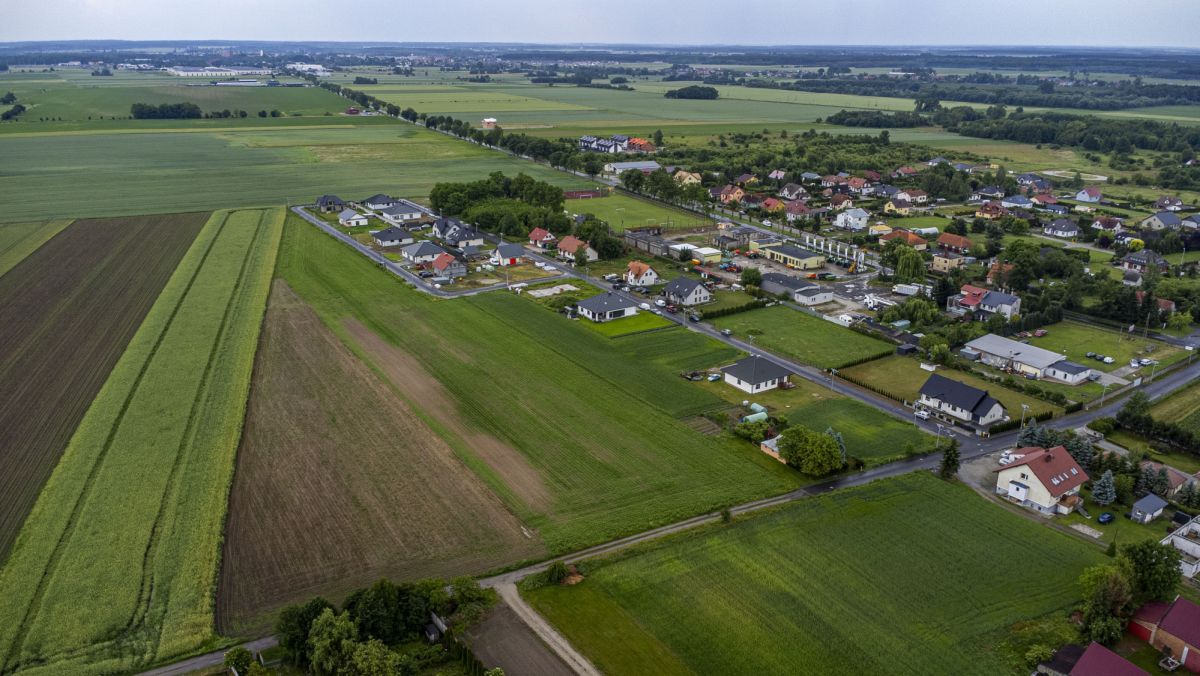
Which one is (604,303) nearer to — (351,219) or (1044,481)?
(1044,481)

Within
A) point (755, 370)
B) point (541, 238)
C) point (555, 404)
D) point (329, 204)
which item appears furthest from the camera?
point (329, 204)

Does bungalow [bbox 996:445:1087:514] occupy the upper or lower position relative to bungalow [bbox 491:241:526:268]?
lower

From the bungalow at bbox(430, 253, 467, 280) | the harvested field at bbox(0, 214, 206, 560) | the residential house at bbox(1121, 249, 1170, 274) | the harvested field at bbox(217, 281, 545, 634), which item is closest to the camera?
the harvested field at bbox(217, 281, 545, 634)

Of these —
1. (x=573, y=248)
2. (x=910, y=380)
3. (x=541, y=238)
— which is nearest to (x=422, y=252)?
(x=541, y=238)

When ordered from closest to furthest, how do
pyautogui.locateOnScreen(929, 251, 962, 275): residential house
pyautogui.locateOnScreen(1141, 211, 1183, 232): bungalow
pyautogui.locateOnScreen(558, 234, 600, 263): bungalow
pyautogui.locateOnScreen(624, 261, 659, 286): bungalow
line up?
1. pyautogui.locateOnScreen(624, 261, 659, 286): bungalow
2. pyautogui.locateOnScreen(558, 234, 600, 263): bungalow
3. pyautogui.locateOnScreen(929, 251, 962, 275): residential house
4. pyautogui.locateOnScreen(1141, 211, 1183, 232): bungalow

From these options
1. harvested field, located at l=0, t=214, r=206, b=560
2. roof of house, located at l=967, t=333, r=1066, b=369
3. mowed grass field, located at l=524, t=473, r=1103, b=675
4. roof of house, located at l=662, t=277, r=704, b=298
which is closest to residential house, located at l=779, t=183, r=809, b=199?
roof of house, located at l=662, t=277, r=704, b=298

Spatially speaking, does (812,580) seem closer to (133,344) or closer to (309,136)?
(133,344)

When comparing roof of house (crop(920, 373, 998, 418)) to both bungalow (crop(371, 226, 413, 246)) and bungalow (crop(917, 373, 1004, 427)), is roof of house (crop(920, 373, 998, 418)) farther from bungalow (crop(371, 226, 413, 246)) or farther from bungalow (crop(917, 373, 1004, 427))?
bungalow (crop(371, 226, 413, 246))
